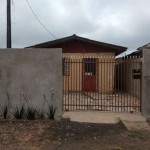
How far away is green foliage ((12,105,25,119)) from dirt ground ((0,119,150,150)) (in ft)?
0.70

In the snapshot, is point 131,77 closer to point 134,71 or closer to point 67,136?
point 134,71

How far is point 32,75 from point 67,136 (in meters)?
2.41

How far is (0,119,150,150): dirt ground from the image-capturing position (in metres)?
4.69

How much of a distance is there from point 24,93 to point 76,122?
6.25ft

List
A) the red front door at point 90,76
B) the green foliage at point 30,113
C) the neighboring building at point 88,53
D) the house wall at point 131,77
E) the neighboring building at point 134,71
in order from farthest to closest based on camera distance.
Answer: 1. the neighboring building at point 88,53
2. the red front door at point 90,76
3. the neighboring building at point 134,71
4. the house wall at point 131,77
5. the green foliage at point 30,113

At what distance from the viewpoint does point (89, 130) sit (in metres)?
5.75

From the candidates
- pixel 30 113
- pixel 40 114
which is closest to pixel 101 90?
pixel 40 114

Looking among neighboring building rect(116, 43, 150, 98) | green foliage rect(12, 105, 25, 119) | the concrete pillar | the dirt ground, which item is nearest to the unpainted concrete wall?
the concrete pillar

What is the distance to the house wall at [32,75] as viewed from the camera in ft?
22.1

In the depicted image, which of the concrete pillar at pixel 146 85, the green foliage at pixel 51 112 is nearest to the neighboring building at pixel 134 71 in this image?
the concrete pillar at pixel 146 85

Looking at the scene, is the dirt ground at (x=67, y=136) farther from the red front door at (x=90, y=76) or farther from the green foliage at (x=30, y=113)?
the red front door at (x=90, y=76)

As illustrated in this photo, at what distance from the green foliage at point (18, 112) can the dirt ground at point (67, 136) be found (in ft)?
0.70

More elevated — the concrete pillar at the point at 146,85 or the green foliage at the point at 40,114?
the concrete pillar at the point at 146,85

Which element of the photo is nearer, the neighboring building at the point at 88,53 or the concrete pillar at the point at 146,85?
the concrete pillar at the point at 146,85
